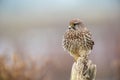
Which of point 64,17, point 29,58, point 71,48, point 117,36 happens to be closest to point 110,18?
point 117,36

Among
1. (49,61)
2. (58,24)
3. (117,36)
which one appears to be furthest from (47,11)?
(117,36)

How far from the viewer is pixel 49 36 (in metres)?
2.21

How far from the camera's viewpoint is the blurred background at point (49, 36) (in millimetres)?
2170

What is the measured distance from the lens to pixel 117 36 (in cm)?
226

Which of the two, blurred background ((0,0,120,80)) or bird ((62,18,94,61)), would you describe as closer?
bird ((62,18,94,61))

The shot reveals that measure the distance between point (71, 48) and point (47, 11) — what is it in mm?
418

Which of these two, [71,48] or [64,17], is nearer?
[71,48]

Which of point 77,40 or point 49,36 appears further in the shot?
point 49,36

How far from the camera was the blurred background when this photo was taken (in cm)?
217

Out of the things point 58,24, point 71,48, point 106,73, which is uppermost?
point 58,24

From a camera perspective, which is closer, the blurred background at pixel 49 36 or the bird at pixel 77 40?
the bird at pixel 77 40

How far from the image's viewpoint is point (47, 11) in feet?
7.32

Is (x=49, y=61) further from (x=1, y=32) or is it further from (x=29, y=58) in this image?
(x=1, y=32)

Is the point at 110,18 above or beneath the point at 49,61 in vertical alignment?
above
